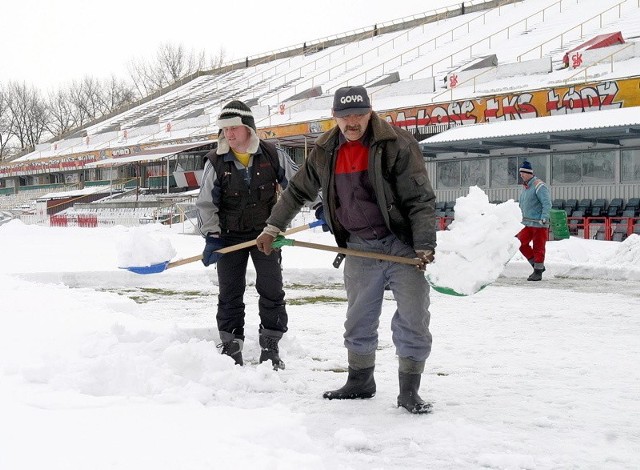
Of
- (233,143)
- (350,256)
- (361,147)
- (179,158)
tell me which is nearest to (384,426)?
(350,256)

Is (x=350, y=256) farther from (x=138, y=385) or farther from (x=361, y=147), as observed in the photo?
(x=138, y=385)

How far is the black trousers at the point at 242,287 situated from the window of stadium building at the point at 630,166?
668 inches

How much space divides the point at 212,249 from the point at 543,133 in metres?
15.2

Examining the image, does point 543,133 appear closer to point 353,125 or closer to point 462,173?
point 462,173

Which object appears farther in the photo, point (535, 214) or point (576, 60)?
point (576, 60)

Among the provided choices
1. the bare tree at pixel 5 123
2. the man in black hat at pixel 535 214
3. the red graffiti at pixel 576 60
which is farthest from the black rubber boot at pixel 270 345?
the bare tree at pixel 5 123

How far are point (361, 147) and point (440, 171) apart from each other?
2027 cm

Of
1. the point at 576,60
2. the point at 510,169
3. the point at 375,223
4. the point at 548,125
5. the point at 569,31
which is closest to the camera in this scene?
the point at 375,223

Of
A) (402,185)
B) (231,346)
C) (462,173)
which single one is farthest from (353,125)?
(462,173)

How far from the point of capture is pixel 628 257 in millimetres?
11586

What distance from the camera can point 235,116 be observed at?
4570 mm

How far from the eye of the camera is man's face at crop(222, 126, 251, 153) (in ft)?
15.1

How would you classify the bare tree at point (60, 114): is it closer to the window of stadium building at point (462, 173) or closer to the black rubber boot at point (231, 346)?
the window of stadium building at point (462, 173)

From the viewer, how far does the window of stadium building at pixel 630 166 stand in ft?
63.7
